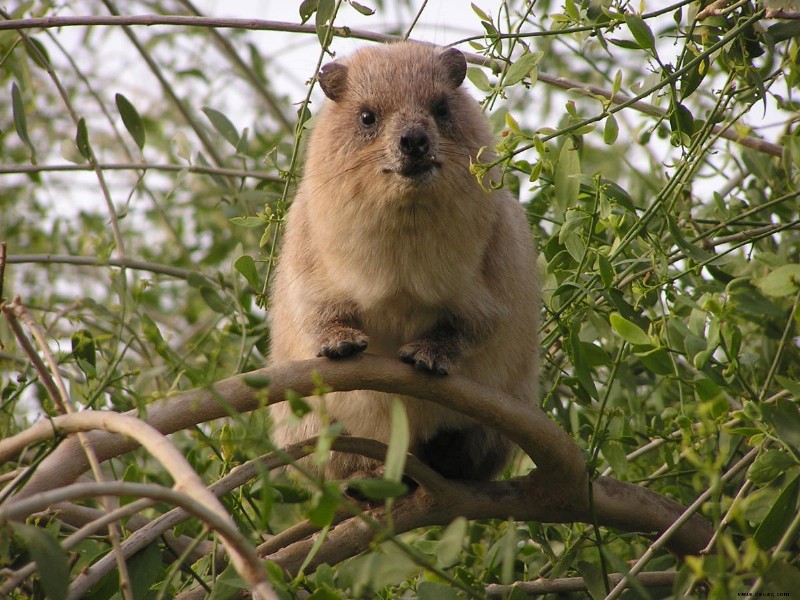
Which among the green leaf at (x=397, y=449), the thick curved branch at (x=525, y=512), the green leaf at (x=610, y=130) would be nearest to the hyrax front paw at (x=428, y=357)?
the thick curved branch at (x=525, y=512)

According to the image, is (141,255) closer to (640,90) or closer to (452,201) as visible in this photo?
(452,201)

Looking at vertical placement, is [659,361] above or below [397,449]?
above

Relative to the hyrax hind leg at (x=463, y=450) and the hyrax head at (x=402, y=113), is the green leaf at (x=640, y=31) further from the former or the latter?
the hyrax hind leg at (x=463, y=450)

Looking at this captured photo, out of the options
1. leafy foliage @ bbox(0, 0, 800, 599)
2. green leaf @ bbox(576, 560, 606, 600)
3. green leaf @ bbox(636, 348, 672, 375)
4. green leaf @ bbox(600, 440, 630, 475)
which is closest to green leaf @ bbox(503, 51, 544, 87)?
leafy foliage @ bbox(0, 0, 800, 599)

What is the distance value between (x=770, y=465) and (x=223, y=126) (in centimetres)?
399

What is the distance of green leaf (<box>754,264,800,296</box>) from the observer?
3697 mm

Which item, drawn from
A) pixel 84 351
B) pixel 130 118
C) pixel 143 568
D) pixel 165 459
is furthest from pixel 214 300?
pixel 165 459

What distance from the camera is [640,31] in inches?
165

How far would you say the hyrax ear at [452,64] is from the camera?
5148mm

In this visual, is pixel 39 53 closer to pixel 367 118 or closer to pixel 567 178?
pixel 367 118

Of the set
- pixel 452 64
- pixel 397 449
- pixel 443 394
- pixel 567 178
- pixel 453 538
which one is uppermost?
pixel 452 64

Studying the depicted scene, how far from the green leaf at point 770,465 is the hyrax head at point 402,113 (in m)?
1.98

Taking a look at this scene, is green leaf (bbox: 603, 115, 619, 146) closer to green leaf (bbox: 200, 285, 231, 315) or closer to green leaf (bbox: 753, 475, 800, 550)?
green leaf (bbox: 753, 475, 800, 550)

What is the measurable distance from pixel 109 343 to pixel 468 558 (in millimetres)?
2975
